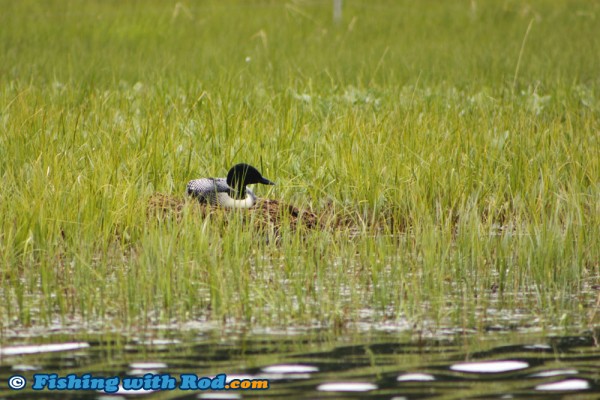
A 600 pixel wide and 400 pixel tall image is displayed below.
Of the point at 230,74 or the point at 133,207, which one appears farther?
the point at 230,74

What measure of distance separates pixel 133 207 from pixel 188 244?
0.91 metres

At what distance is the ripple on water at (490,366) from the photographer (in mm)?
4352

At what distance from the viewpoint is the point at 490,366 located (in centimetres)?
440

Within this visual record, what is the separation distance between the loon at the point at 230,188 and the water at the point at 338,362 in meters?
2.25

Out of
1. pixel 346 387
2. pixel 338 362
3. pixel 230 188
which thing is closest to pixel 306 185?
pixel 230 188

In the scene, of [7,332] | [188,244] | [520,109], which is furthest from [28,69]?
[7,332]

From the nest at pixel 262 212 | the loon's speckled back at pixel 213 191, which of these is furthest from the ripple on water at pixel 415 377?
the loon's speckled back at pixel 213 191

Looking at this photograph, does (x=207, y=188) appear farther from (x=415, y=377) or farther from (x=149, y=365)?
(x=415, y=377)

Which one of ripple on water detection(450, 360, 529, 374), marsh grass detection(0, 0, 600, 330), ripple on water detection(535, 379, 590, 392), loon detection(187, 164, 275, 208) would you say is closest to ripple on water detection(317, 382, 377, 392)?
ripple on water detection(450, 360, 529, 374)

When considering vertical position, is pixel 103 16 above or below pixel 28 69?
above

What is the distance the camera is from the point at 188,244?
5.84 meters

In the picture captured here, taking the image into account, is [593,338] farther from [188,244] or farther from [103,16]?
[103,16]

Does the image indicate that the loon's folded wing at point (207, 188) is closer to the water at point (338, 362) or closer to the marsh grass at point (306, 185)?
the marsh grass at point (306, 185)

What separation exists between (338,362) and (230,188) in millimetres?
2946
